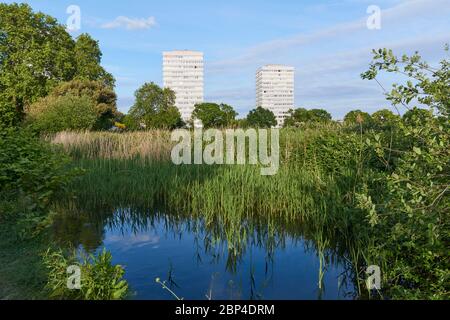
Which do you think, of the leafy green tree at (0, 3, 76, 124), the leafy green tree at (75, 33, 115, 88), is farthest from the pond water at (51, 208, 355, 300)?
the leafy green tree at (75, 33, 115, 88)

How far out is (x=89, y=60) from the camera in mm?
32031

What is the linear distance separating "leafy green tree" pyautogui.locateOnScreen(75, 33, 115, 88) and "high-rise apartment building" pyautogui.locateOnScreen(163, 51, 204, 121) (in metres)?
69.8

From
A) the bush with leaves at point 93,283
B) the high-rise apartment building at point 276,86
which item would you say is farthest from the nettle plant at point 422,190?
the high-rise apartment building at point 276,86

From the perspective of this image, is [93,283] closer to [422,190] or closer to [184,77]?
[422,190]

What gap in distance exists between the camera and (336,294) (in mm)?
3371

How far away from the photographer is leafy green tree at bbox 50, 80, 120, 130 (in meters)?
24.4

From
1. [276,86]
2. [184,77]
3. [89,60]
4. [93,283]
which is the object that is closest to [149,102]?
[89,60]

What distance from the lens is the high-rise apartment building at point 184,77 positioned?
4065 inches

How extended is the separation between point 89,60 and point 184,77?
74495mm

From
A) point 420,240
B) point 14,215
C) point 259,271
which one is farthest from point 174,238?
point 420,240

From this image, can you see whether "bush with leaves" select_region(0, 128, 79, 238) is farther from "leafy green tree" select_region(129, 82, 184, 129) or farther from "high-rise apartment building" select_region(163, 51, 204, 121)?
"high-rise apartment building" select_region(163, 51, 204, 121)

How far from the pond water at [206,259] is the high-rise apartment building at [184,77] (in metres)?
99.5

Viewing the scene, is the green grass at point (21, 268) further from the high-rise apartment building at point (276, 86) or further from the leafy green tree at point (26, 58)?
the high-rise apartment building at point (276, 86)

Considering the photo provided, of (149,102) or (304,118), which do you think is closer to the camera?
(304,118)
